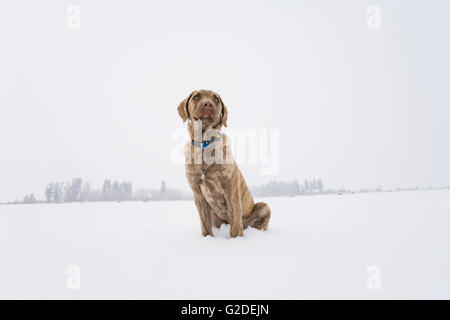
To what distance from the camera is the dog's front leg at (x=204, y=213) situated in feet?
11.5

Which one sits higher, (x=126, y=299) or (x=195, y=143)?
(x=195, y=143)

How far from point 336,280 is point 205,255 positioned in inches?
54.3

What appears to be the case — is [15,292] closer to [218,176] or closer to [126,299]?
[126,299]

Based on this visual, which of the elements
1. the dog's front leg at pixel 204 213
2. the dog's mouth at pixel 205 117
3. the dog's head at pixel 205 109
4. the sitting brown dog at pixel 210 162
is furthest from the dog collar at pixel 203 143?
the dog's front leg at pixel 204 213

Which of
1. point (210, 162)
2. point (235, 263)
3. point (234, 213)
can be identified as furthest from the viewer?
point (234, 213)

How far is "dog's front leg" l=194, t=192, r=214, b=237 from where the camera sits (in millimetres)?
3493

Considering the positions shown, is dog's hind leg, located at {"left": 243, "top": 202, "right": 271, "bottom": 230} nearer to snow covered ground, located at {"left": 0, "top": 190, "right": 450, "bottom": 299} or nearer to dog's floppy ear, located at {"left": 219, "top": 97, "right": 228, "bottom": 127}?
snow covered ground, located at {"left": 0, "top": 190, "right": 450, "bottom": 299}

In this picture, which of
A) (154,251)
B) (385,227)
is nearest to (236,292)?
(154,251)

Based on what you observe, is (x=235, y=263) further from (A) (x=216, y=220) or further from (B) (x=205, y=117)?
(B) (x=205, y=117)

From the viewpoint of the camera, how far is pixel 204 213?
355 cm

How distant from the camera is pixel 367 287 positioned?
1.77 metres

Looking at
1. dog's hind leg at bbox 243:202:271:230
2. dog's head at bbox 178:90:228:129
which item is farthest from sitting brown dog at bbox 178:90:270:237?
dog's hind leg at bbox 243:202:271:230

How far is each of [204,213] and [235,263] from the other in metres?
1.33

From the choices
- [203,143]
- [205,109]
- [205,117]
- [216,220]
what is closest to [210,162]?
[203,143]
